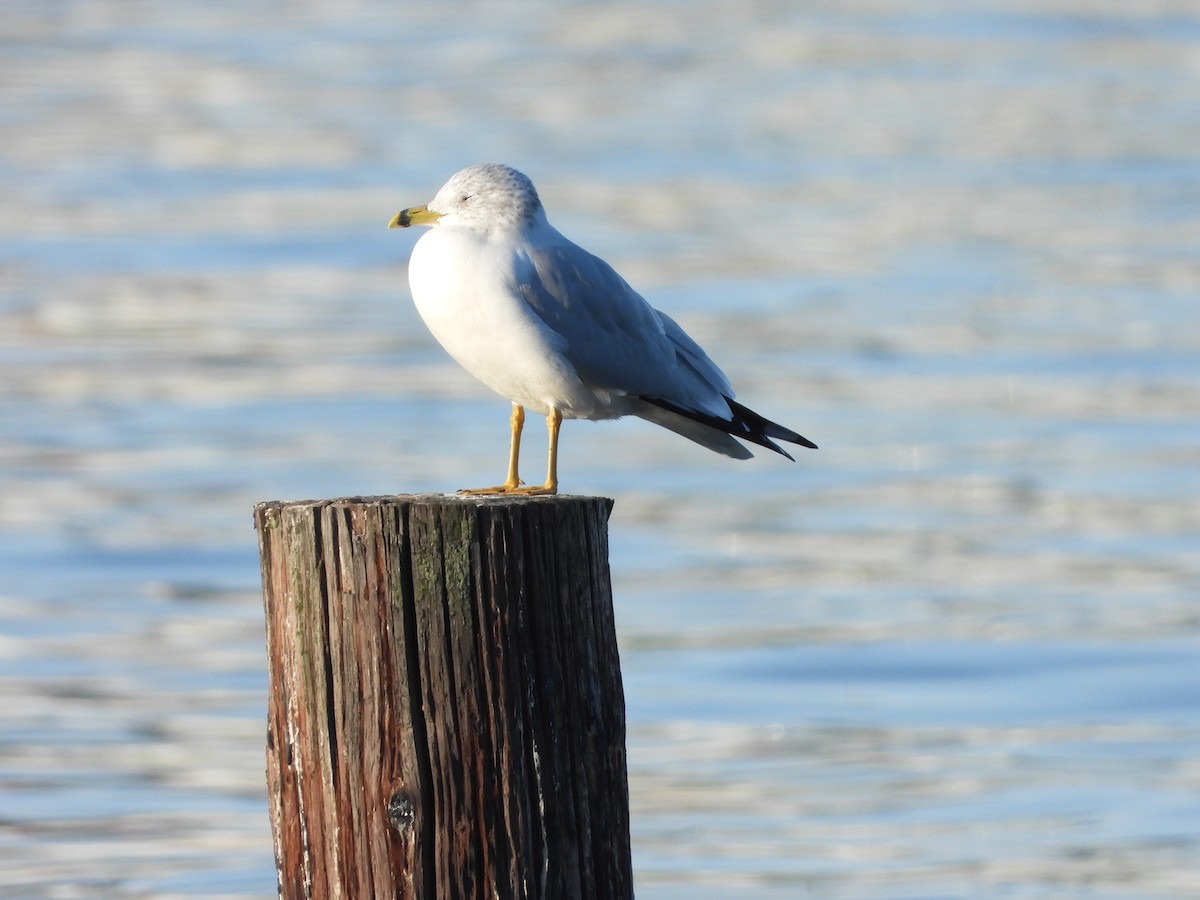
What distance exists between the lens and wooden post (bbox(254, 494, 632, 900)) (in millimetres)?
3756

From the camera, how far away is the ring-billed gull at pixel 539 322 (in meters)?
4.79

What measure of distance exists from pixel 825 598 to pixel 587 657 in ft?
25.7

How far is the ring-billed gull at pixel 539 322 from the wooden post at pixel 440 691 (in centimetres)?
83

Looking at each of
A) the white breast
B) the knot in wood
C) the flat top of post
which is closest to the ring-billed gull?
the white breast

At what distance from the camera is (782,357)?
1803 cm

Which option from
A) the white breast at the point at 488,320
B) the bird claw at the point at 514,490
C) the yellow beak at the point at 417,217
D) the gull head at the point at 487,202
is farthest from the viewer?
the yellow beak at the point at 417,217

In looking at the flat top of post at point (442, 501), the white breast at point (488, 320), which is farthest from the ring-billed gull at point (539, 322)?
the flat top of post at point (442, 501)

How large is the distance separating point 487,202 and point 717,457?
11048mm

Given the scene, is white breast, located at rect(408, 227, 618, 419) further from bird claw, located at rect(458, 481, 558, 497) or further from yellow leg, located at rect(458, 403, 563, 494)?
bird claw, located at rect(458, 481, 558, 497)

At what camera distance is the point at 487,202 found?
5008mm

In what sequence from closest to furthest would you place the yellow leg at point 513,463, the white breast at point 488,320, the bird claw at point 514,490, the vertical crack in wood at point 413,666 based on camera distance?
the vertical crack in wood at point 413,666 → the bird claw at point 514,490 → the yellow leg at point 513,463 → the white breast at point 488,320

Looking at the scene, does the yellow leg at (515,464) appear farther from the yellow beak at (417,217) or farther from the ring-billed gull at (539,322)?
the yellow beak at (417,217)

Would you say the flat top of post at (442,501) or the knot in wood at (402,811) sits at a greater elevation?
the flat top of post at (442,501)

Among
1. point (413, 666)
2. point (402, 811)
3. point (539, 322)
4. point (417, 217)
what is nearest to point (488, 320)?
point (539, 322)
